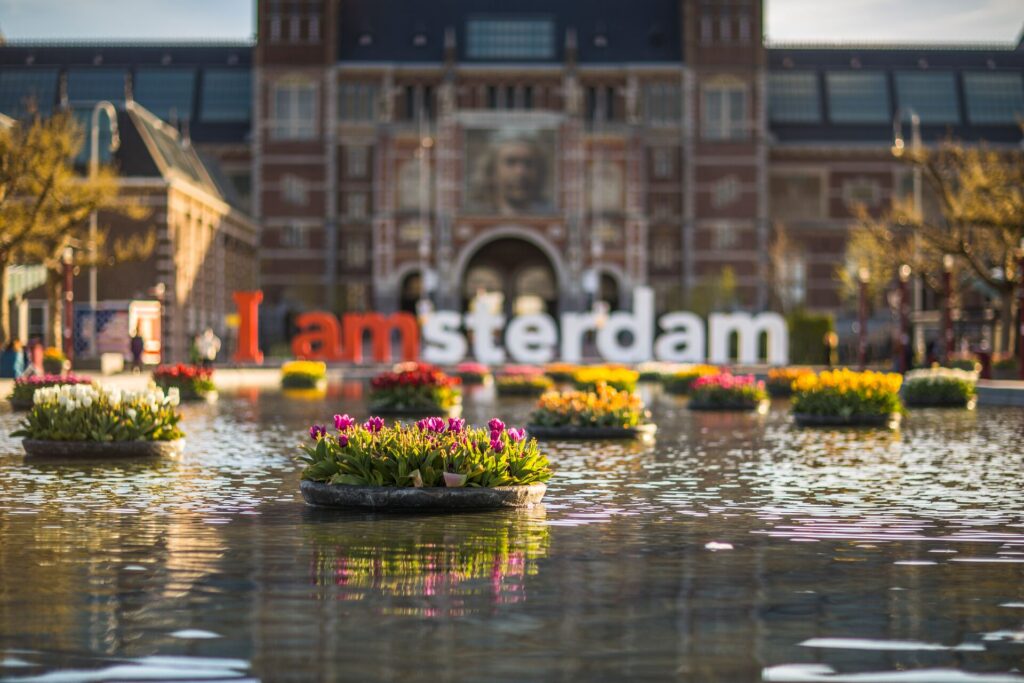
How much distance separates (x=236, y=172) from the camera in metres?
93.1

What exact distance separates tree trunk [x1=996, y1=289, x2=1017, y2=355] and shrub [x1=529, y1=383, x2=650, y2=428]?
26575mm

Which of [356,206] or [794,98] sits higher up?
[794,98]

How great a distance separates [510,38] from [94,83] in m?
23.8

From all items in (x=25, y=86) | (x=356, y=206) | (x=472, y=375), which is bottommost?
(x=472, y=375)

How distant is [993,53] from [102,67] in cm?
5172

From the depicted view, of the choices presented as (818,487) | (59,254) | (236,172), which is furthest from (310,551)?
(236,172)

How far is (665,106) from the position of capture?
90.6 metres

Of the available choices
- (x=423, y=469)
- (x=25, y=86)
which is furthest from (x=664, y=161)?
(x=423, y=469)

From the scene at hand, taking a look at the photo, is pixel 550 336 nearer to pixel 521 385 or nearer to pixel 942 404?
pixel 521 385

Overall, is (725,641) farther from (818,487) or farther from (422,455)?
(818,487)

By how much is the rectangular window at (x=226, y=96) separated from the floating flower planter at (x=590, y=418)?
73.4 metres

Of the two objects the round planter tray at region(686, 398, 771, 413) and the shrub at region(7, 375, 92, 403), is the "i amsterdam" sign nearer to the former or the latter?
the round planter tray at region(686, 398, 771, 413)

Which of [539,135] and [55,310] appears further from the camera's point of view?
[539,135]

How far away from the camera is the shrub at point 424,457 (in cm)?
1428
